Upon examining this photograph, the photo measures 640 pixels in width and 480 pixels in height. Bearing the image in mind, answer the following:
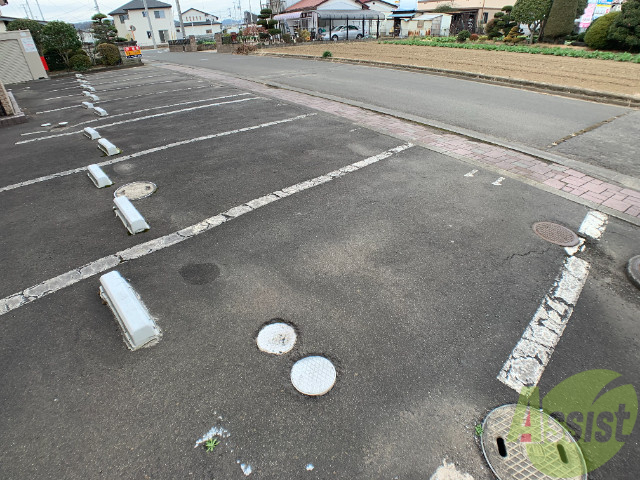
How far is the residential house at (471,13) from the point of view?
141ft

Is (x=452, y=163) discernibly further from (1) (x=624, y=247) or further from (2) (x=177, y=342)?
(2) (x=177, y=342)

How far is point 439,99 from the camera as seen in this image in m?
10.3

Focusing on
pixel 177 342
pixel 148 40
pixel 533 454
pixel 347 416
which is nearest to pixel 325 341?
pixel 347 416

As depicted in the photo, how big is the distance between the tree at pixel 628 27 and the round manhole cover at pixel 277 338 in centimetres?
2871

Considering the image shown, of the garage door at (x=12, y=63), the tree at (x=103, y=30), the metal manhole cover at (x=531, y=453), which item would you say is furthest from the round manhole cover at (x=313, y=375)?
the tree at (x=103, y=30)

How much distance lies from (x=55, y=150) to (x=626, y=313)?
9.48 meters

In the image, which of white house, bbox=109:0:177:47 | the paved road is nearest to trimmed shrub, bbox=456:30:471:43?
the paved road

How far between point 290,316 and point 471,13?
60564 mm

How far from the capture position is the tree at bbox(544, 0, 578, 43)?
2466 cm

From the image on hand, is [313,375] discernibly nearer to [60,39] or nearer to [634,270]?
[634,270]

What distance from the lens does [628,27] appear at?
20.5 metres

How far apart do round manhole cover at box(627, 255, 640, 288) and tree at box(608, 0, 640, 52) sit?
84.3 ft

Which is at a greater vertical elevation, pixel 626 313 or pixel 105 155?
pixel 105 155

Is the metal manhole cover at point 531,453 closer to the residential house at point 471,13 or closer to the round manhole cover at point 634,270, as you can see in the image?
the round manhole cover at point 634,270
